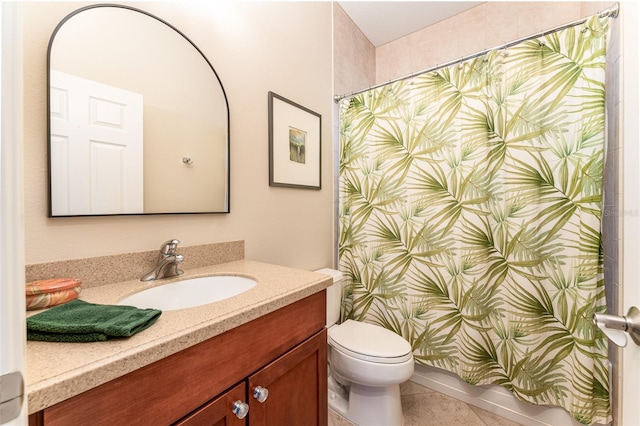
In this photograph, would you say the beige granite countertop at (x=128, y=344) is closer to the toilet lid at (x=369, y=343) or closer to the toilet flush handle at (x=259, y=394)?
the toilet flush handle at (x=259, y=394)

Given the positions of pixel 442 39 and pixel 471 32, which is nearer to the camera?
pixel 471 32

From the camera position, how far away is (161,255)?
945mm

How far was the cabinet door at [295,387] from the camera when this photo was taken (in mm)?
712

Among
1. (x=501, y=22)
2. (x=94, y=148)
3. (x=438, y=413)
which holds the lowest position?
(x=438, y=413)

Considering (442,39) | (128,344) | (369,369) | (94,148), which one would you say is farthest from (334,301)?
(442,39)

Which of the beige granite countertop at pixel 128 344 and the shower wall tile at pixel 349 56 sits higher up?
the shower wall tile at pixel 349 56

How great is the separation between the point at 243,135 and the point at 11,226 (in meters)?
1.13

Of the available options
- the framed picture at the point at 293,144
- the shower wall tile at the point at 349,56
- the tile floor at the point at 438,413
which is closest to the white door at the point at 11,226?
the framed picture at the point at 293,144

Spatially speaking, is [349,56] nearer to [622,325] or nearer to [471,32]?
[471,32]

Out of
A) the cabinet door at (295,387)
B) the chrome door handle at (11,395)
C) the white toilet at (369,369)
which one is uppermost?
the chrome door handle at (11,395)

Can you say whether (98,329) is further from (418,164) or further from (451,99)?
(451,99)

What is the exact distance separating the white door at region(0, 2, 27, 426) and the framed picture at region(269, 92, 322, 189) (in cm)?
118

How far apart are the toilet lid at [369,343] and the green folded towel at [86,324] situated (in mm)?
1020

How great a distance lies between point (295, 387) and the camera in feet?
2.71
